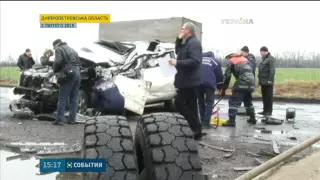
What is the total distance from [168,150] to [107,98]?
5.04m

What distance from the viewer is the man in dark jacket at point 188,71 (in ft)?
18.1

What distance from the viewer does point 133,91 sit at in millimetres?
8422

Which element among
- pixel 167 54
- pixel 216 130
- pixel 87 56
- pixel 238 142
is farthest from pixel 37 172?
pixel 167 54

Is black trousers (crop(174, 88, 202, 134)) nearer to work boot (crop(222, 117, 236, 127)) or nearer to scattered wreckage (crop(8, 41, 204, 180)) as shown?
scattered wreckage (crop(8, 41, 204, 180))

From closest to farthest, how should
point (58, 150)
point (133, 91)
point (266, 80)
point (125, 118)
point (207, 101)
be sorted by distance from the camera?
point (125, 118), point (58, 150), point (207, 101), point (133, 91), point (266, 80)

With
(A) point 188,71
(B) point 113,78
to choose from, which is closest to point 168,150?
(A) point 188,71

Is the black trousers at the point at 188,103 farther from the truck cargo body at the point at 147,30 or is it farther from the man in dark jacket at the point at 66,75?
the truck cargo body at the point at 147,30

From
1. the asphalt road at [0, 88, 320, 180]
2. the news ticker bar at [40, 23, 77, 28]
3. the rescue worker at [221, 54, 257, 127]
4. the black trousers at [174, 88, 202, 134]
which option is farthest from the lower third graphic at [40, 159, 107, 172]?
the rescue worker at [221, 54, 257, 127]

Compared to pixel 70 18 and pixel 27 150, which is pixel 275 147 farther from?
pixel 27 150

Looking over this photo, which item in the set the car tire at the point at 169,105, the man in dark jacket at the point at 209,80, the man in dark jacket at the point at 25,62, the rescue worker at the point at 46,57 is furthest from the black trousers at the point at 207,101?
the man in dark jacket at the point at 25,62

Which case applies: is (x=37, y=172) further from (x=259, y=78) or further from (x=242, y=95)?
(x=259, y=78)

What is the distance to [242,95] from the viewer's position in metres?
8.12

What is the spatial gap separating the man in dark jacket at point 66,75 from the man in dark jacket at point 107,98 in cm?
38

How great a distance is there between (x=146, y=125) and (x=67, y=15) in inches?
80.9
